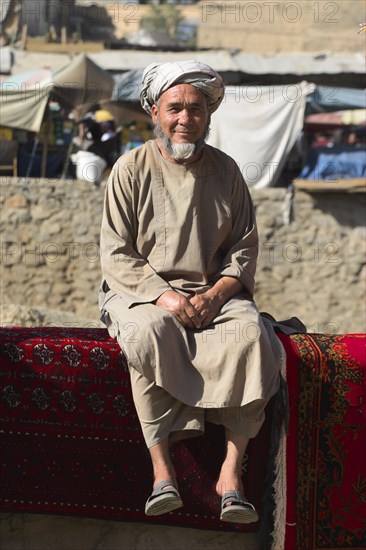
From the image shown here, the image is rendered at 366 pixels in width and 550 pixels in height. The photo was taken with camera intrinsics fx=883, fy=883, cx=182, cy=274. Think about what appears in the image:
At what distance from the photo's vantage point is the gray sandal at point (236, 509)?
3.10 m

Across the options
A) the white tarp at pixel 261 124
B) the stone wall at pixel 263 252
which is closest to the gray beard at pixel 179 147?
the stone wall at pixel 263 252

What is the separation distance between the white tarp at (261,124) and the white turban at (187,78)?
8.18m

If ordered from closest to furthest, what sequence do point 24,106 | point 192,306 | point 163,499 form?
point 163,499 → point 192,306 → point 24,106

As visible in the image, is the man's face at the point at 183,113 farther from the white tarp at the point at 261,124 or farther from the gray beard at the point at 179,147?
the white tarp at the point at 261,124

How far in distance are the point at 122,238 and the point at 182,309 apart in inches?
15.8

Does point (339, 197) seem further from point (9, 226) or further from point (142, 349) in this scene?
point (142, 349)

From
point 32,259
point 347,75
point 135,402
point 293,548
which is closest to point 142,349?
point 135,402

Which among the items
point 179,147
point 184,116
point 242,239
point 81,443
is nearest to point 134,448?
point 81,443

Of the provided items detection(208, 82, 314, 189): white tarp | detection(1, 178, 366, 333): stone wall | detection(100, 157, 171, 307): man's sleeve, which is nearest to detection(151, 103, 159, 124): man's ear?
detection(100, 157, 171, 307): man's sleeve

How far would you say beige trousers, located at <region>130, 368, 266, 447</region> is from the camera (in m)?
3.22

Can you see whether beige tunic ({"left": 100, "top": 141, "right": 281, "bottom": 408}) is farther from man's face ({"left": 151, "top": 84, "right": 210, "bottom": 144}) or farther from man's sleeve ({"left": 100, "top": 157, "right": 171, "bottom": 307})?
man's face ({"left": 151, "top": 84, "right": 210, "bottom": 144})

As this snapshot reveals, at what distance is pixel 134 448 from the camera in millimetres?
3465

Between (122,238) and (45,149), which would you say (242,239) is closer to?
(122,238)

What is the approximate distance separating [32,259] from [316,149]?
405 centimetres
